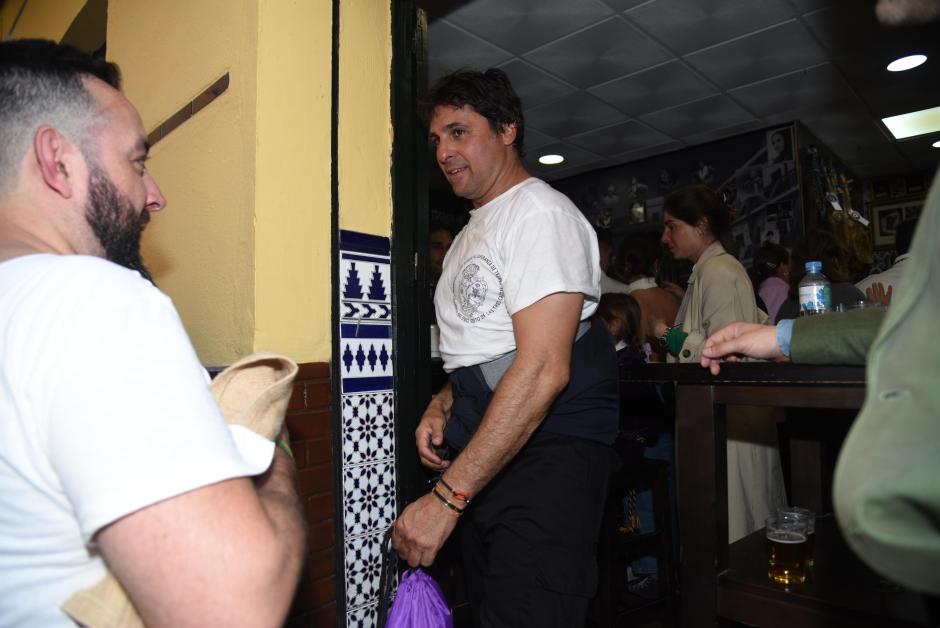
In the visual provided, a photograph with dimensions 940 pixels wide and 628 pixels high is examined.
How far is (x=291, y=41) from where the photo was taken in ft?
5.78

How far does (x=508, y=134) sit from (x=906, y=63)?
4.22 metres

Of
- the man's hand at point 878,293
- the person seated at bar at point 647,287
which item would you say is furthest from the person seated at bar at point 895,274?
the person seated at bar at point 647,287

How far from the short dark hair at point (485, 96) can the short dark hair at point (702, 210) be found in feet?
5.12

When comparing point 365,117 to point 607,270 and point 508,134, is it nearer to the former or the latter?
point 508,134

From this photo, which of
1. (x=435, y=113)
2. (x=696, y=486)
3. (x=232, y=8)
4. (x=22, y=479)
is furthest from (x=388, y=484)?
(x=232, y=8)

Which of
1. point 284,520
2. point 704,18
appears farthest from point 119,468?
point 704,18

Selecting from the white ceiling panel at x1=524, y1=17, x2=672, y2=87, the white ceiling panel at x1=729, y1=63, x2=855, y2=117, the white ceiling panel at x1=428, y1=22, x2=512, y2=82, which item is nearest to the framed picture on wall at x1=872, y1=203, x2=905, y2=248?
the white ceiling panel at x1=729, y1=63, x2=855, y2=117

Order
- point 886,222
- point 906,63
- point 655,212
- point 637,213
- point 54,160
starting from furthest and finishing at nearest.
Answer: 1. point 886,222
2. point 637,213
3. point 655,212
4. point 906,63
5. point 54,160

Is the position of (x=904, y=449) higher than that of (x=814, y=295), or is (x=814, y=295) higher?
(x=814, y=295)

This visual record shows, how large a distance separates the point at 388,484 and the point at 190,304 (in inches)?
32.5

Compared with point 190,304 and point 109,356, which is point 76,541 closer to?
point 109,356

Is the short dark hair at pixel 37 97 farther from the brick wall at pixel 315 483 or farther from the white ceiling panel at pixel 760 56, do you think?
the white ceiling panel at pixel 760 56

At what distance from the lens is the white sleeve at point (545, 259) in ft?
4.71

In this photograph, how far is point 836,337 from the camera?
106 centimetres
